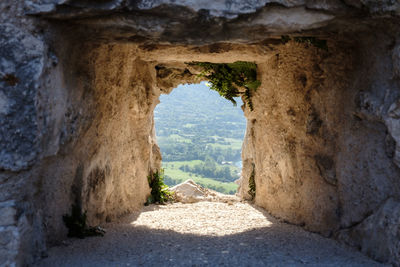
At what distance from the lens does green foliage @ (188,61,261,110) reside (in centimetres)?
587

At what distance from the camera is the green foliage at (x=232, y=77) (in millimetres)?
5867

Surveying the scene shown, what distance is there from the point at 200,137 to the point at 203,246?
19.4 metres

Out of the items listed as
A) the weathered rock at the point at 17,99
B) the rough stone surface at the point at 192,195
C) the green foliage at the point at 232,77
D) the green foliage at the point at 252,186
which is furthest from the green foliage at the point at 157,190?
the weathered rock at the point at 17,99

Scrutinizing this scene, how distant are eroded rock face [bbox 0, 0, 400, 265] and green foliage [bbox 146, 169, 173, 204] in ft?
5.48

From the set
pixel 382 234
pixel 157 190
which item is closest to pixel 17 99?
pixel 382 234

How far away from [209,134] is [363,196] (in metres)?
20.8

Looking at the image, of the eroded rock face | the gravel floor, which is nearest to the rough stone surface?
the gravel floor

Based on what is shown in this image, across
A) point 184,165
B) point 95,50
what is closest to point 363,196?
point 95,50

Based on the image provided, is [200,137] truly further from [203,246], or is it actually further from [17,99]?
[17,99]

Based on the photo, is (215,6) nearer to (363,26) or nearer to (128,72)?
(363,26)

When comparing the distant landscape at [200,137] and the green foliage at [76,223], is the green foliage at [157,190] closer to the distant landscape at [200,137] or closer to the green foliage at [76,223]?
the green foliage at [76,223]

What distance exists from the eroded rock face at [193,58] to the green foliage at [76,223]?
10cm

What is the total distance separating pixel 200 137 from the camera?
909 inches

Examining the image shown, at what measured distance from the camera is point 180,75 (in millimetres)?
6867
